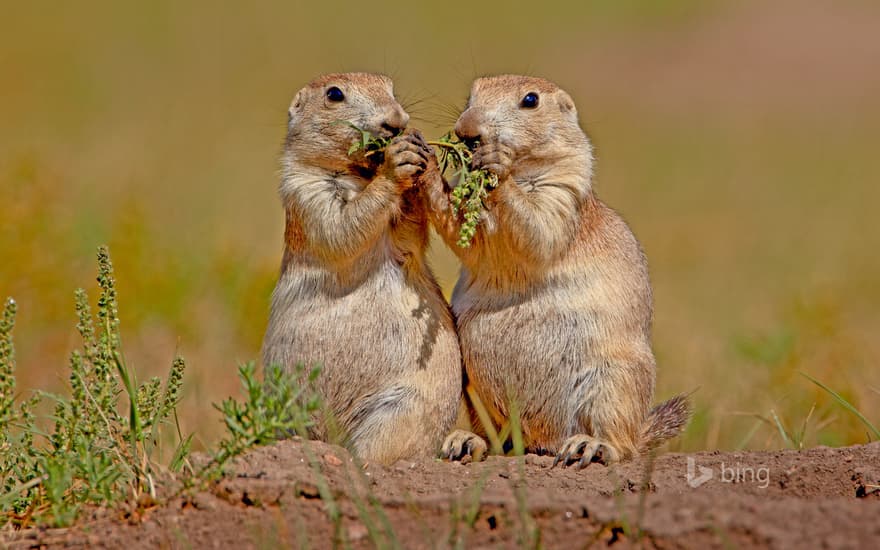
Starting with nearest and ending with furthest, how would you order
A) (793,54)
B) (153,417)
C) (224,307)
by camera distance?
(153,417)
(224,307)
(793,54)

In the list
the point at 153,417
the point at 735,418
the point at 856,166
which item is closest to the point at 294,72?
the point at 856,166

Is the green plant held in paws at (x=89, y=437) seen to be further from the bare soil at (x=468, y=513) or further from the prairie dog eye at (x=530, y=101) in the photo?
the prairie dog eye at (x=530, y=101)

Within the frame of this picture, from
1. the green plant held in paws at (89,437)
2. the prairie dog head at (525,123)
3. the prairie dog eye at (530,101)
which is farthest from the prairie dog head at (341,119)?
the green plant held in paws at (89,437)

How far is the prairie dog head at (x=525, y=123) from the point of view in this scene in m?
5.79

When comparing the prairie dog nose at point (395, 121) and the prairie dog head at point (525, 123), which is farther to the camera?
the prairie dog head at point (525, 123)

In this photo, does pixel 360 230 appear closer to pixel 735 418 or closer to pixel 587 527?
pixel 587 527

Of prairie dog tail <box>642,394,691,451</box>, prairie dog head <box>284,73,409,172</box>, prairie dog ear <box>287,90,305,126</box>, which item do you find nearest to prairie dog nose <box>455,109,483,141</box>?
prairie dog head <box>284,73,409,172</box>

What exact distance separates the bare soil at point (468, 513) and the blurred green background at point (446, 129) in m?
1.27

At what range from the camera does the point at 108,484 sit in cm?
424

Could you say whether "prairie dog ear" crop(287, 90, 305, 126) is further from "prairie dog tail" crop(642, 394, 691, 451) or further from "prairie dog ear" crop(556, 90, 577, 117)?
"prairie dog tail" crop(642, 394, 691, 451)

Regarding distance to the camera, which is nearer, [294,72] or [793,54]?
[294,72]

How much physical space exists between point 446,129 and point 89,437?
134 inches

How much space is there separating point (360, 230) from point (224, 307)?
3988 millimetres

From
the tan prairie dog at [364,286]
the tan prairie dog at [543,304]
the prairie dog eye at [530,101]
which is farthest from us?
the prairie dog eye at [530,101]
